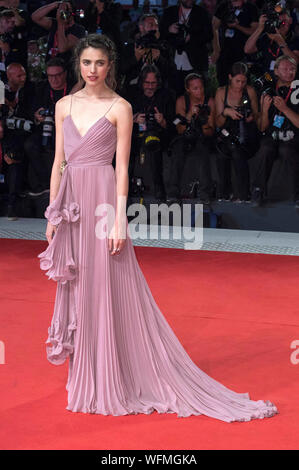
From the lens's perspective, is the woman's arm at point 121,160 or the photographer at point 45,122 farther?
the photographer at point 45,122

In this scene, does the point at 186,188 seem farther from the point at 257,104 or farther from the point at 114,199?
Result: the point at 114,199

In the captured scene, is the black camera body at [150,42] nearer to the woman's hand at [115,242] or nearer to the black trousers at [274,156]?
the black trousers at [274,156]

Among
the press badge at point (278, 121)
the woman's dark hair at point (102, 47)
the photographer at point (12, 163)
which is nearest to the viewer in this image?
the woman's dark hair at point (102, 47)

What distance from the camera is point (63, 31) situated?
281 inches

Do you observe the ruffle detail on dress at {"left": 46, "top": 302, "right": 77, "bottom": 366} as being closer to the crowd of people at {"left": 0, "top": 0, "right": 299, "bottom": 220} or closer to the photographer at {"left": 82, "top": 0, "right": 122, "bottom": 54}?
the crowd of people at {"left": 0, "top": 0, "right": 299, "bottom": 220}

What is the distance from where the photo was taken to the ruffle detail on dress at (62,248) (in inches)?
115

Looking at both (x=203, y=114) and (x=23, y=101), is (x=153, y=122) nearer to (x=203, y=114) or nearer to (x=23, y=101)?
(x=203, y=114)

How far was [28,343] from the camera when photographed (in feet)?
12.3

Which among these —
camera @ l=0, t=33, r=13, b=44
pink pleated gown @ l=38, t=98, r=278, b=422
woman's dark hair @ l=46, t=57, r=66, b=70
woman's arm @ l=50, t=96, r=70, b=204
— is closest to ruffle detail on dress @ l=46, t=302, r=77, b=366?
pink pleated gown @ l=38, t=98, r=278, b=422

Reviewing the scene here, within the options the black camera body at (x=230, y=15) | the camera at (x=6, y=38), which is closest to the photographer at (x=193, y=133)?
the black camera body at (x=230, y=15)

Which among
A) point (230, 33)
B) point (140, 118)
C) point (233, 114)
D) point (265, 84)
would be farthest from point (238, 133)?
point (230, 33)

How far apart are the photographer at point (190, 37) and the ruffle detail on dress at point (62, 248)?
14.3 ft
